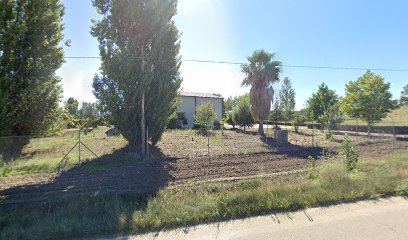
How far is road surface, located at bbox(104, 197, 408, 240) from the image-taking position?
3844 millimetres

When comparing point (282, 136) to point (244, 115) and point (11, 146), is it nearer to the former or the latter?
point (244, 115)

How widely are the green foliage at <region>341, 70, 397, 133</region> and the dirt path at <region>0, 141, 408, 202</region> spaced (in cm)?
1305

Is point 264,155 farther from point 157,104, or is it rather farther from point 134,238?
point 134,238

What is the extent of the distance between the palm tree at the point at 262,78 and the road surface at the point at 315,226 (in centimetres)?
1774

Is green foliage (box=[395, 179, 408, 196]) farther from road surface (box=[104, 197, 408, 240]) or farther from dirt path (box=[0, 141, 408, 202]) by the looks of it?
dirt path (box=[0, 141, 408, 202])

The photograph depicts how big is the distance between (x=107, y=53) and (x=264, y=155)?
9.64 m

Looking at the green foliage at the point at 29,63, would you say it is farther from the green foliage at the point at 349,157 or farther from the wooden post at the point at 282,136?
the wooden post at the point at 282,136

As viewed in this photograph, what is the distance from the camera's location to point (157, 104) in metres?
12.8

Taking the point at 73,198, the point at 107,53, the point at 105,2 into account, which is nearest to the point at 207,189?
the point at 73,198

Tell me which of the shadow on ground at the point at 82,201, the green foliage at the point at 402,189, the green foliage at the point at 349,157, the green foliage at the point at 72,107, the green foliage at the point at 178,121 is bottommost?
the shadow on ground at the point at 82,201

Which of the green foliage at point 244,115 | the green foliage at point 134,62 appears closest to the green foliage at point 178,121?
the green foliage at point 244,115

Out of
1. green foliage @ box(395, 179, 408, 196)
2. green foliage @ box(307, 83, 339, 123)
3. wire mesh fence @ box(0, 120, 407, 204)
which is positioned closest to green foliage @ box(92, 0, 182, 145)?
wire mesh fence @ box(0, 120, 407, 204)

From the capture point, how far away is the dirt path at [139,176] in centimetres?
687

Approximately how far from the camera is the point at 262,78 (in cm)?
2231
